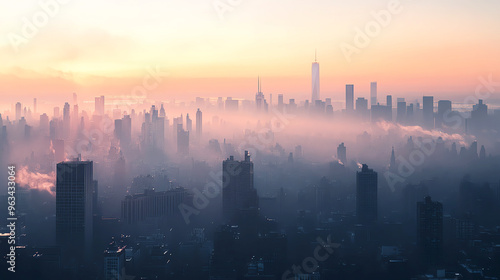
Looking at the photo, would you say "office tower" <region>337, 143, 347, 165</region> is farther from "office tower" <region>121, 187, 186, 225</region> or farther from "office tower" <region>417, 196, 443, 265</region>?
"office tower" <region>417, 196, 443, 265</region>

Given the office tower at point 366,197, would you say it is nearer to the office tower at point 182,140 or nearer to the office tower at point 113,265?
the office tower at point 113,265

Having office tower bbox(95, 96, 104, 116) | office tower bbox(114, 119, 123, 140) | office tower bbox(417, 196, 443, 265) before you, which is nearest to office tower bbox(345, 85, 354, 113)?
office tower bbox(114, 119, 123, 140)

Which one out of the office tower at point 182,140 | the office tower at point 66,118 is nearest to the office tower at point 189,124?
the office tower at point 182,140

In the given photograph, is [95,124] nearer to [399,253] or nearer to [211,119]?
[211,119]

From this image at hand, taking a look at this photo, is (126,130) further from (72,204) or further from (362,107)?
(72,204)

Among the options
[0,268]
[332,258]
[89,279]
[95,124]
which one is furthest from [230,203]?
[95,124]

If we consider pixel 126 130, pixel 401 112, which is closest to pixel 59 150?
pixel 126 130
